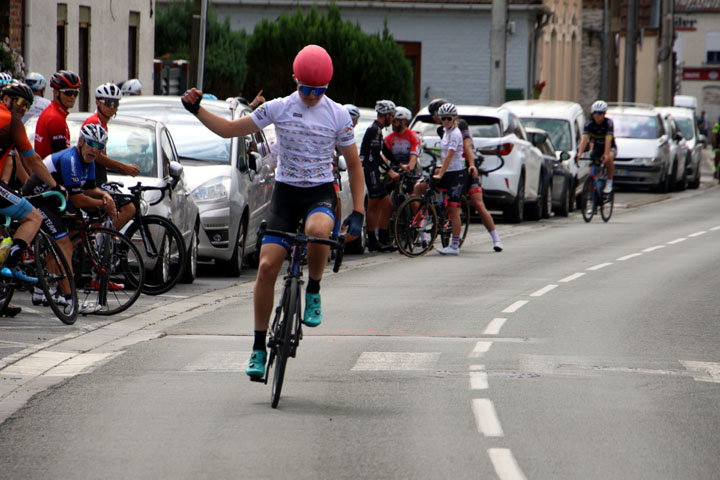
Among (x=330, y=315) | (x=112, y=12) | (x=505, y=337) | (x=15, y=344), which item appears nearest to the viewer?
(x=15, y=344)

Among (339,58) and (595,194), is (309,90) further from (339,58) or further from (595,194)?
(339,58)

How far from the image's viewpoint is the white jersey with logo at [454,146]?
712 inches

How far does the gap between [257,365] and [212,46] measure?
29844mm

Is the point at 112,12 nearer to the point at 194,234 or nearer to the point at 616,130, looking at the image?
the point at 616,130

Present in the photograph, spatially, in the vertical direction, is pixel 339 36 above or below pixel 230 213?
above

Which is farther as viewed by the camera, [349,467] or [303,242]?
[303,242]

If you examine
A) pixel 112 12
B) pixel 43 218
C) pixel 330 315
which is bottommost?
pixel 330 315

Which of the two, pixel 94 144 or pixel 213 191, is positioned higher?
pixel 94 144

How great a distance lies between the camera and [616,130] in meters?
35.0

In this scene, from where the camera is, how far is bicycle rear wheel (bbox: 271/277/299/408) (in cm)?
806

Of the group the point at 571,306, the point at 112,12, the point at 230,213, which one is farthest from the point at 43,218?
the point at 112,12

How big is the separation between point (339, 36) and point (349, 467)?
113 ft

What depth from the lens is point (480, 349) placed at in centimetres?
1045

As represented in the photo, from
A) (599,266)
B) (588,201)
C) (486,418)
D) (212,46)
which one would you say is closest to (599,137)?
(588,201)
